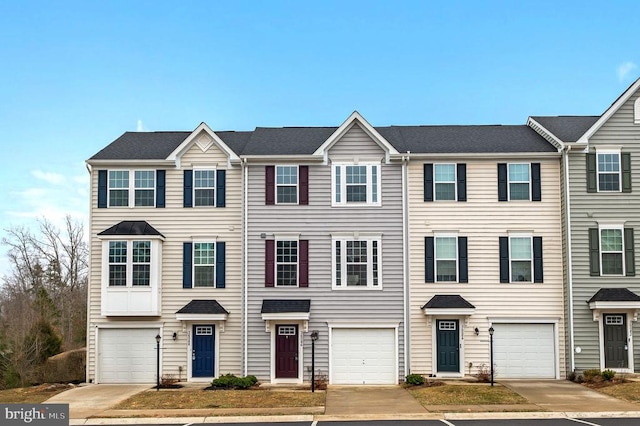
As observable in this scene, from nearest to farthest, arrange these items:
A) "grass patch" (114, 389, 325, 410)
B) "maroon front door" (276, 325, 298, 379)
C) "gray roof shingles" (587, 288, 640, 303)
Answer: "grass patch" (114, 389, 325, 410) → "gray roof shingles" (587, 288, 640, 303) → "maroon front door" (276, 325, 298, 379)

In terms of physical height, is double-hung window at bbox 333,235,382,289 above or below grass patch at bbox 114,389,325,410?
above

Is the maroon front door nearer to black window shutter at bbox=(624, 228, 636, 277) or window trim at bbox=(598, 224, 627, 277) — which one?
window trim at bbox=(598, 224, 627, 277)

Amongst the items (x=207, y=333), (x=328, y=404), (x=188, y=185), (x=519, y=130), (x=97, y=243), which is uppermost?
(x=519, y=130)

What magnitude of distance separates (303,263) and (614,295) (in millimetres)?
11453

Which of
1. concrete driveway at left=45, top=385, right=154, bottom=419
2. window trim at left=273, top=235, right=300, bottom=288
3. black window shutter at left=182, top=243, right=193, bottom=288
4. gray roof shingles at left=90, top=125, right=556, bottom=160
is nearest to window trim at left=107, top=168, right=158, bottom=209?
gray roof shingles at left=90, top=125, right=556, bottom=160

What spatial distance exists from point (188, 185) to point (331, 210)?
5663 millimetres

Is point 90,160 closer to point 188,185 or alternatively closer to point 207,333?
point 188,185

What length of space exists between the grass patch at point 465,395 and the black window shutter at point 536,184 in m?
7.56

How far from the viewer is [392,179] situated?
26.8 meters

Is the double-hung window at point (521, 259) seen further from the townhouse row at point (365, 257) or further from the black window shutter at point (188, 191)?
the black window shutter at point (188, 191)

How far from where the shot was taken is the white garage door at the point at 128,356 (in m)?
26.8

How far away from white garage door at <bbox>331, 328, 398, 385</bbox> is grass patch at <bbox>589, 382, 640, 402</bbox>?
23.4 ft

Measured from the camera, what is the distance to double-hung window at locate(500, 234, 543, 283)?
87.2ft

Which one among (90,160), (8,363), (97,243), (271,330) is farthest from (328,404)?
(8,363)
